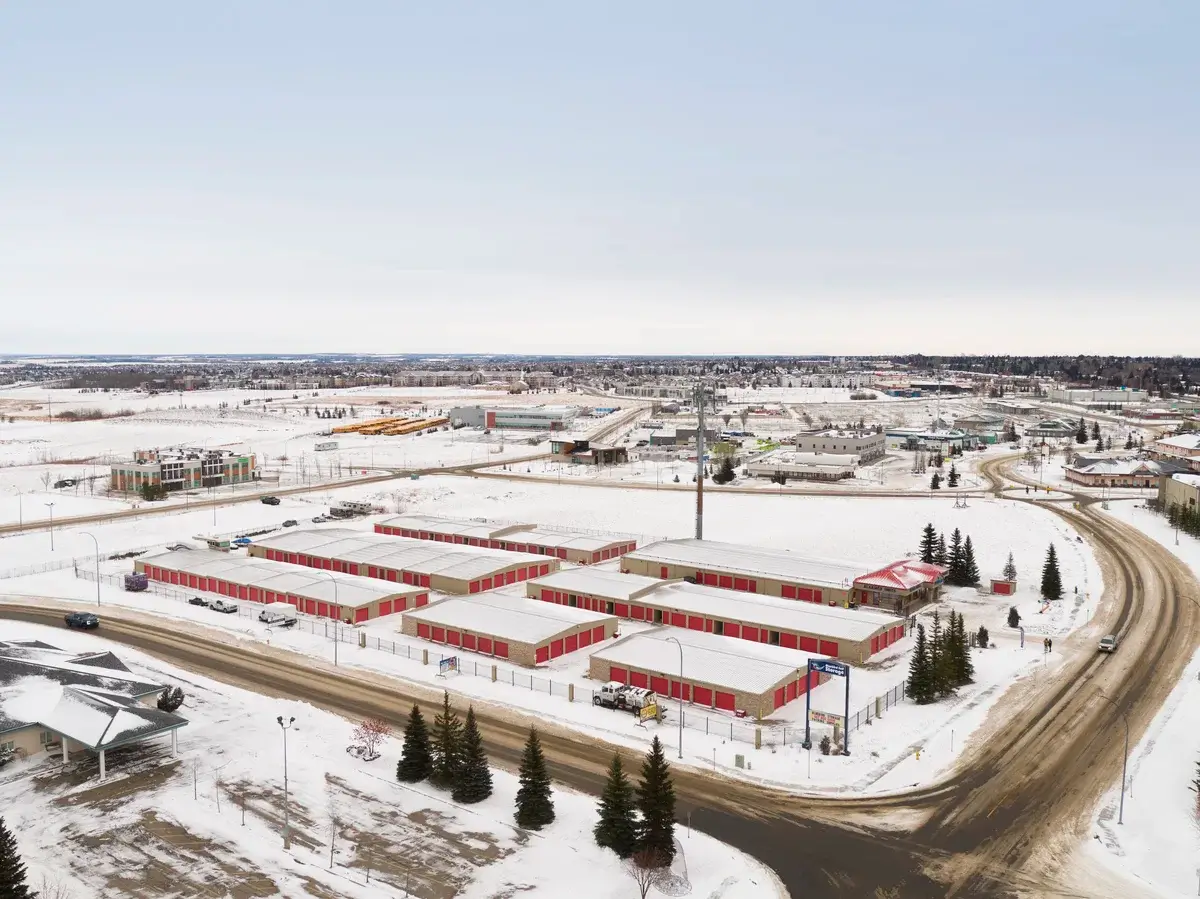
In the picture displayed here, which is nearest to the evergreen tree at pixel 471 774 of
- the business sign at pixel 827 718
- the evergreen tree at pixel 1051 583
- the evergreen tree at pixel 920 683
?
the business sign at pixel 827 718

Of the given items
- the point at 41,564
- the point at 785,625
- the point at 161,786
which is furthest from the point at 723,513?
the point at 161,786

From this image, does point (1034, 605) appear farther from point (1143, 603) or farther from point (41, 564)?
point (41, 564)

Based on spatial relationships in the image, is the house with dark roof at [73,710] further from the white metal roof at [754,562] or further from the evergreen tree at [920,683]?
the white metal roof at [754,562]

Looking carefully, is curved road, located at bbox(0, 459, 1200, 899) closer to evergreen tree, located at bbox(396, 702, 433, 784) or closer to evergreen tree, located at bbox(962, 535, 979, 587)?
evergreen tree, located at bbox(396, 702, 433, 784)

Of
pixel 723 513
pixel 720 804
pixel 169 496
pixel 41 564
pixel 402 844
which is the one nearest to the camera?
pixel 402 844

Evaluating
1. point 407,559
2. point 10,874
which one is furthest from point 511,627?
point 10,874

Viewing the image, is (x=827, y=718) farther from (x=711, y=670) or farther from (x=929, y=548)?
(x=929, y=548)

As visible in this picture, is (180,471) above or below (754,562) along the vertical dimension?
above
